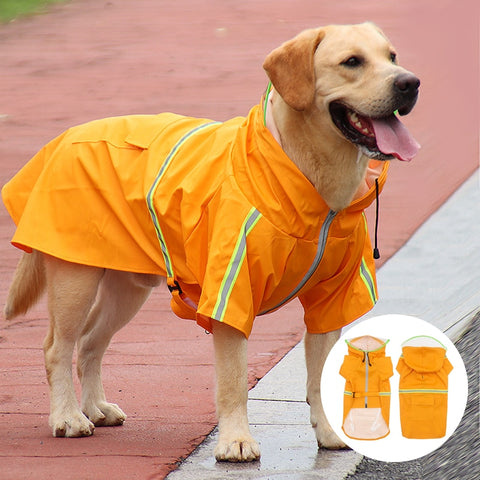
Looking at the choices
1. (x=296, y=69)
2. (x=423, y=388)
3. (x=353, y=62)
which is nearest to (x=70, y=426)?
(x=423, y=388)

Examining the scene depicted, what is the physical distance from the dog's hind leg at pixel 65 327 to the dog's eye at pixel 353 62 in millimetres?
1497

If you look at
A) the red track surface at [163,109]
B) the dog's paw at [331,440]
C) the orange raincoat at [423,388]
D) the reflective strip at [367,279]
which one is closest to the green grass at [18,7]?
the red track surface at [163,109]

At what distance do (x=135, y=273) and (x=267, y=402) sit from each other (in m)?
0.89

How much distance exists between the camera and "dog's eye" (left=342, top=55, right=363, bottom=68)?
472cm

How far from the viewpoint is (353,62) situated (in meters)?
4.73

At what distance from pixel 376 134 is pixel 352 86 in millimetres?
214

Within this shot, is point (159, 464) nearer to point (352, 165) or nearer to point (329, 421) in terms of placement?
point (329, 421)

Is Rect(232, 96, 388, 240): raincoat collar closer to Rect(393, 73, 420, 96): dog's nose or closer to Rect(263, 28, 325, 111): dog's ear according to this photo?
Rect(263, 28, 325, 111): dog's ear

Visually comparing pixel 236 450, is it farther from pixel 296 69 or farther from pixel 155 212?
pixel 296 69

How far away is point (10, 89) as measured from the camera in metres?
14.2

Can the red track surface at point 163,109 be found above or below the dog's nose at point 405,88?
below

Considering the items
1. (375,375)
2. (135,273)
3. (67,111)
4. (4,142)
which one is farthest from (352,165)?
(67,111)

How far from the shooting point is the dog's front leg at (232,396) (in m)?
4.86

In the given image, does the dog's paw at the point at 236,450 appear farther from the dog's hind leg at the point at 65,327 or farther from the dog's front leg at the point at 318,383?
the dog's hind leg at the point at 65,327
